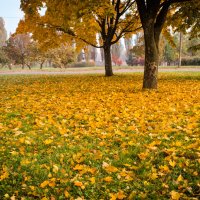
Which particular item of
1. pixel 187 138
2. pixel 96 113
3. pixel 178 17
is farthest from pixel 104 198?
pixel 178 17

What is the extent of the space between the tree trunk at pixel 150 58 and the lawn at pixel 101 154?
180 inches

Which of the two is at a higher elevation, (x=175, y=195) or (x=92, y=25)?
(x=92, y=25)

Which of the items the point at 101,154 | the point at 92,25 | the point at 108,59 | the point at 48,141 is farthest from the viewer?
the point at 108,59

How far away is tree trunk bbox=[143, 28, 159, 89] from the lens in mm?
12148

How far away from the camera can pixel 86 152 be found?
4770 mm

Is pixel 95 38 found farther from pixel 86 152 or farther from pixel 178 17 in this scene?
pixel 86 152

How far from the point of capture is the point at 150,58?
12336mm

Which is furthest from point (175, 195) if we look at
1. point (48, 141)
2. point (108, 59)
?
point (108, 59)

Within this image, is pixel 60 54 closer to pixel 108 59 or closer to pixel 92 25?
pixel 108 59

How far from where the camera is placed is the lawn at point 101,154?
361 centimetres

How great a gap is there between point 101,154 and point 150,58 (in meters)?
8.45

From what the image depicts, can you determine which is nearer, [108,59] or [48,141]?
[48,141]

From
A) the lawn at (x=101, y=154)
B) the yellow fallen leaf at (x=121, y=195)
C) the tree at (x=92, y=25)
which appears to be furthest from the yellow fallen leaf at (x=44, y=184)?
the tree at (x=92, y=25)

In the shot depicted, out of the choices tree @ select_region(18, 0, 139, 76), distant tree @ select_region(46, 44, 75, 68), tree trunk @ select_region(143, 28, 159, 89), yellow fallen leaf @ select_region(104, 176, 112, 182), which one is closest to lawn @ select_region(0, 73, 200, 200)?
yellow fallen leaf @ select_region(104, 176, 112, 182)
